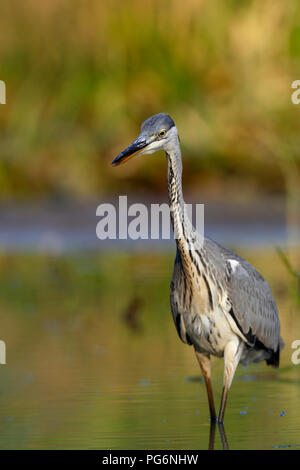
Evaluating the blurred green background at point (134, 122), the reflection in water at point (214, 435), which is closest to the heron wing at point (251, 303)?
the reflection in water at point (214, 435)

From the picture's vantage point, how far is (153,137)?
6.06 meters

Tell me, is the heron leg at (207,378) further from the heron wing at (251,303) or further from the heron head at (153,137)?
the heron head at (153,137)

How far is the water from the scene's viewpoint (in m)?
5.57

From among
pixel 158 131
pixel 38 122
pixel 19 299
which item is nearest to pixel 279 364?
pixel 158 131

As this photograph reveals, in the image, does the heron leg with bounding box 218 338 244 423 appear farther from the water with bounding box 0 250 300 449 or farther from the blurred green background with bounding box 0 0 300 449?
the blurred green background with bounding box 0 0 300 449

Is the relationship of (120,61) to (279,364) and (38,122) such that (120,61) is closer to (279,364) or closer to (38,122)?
(38,122)

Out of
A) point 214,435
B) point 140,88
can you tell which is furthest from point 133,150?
point 140,88

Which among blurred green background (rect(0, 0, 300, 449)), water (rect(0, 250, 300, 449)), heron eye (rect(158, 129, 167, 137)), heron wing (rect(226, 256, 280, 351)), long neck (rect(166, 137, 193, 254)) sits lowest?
water (rect(0, 250, 300, 449))

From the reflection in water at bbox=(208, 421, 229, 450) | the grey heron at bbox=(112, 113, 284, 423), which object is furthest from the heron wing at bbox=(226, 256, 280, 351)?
the reflection in water at bbox=(208, 421, 229, 450)

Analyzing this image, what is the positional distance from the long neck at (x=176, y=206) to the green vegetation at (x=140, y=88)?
322 inches

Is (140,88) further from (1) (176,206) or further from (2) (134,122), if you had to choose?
(1) (176,206)

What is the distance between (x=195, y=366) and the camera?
7.34 meters

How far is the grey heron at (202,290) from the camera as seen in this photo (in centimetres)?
610

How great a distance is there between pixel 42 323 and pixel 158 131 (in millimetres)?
2948
